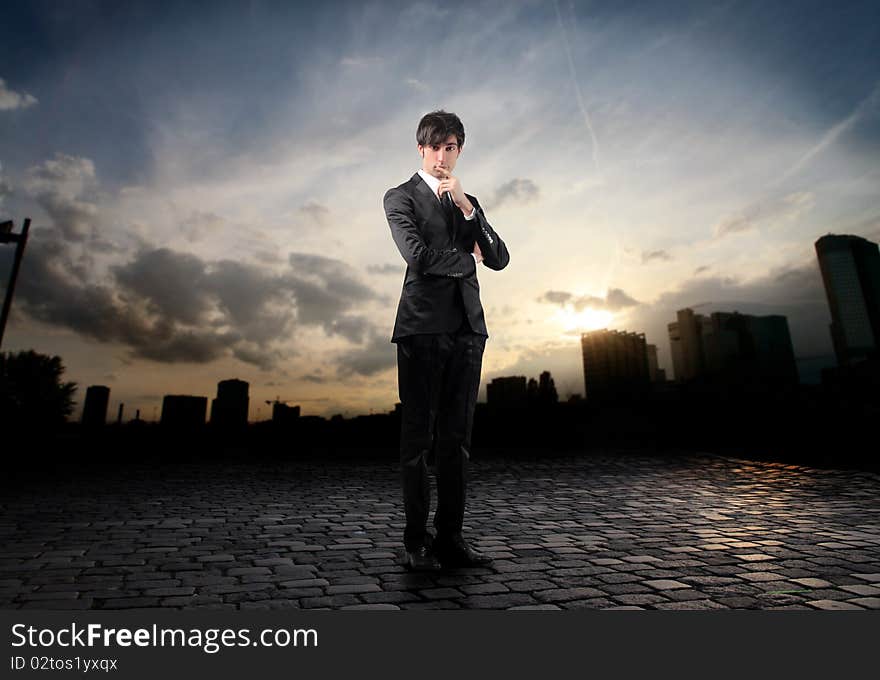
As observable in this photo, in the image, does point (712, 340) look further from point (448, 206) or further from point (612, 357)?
point (448, 206)

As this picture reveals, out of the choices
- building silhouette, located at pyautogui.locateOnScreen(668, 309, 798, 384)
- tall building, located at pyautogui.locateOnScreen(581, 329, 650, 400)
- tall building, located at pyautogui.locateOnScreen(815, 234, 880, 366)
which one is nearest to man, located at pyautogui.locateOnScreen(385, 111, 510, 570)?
building silhouette, located at pyautogui.locateOnScreen(668, 309, 798, 384)

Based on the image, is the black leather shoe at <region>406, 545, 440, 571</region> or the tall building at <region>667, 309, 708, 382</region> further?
the tall building at <region>667, 309, 708, 382</region>

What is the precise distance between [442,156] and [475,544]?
2.54 meters

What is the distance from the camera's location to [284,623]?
2117 millimetres

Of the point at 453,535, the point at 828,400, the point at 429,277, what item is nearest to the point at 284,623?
the point at 453,535

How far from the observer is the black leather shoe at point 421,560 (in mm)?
2945

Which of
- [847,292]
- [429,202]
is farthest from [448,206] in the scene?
[847,292]

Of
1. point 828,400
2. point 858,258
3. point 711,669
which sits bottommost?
point 711,669

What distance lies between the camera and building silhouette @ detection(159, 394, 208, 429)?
15.0 meters

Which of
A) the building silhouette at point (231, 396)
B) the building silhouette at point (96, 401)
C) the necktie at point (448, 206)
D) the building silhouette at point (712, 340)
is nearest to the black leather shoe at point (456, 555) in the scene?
the necktie at point (448, 206)

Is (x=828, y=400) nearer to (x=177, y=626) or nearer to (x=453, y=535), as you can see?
(x=453, y=535)

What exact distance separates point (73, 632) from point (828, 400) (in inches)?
448

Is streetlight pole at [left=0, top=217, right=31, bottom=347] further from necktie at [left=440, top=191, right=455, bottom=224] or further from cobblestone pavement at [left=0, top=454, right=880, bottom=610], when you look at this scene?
necktie at [left=440, top=191, right=455, bottom=224]

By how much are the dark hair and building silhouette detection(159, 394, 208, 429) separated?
1359cm
